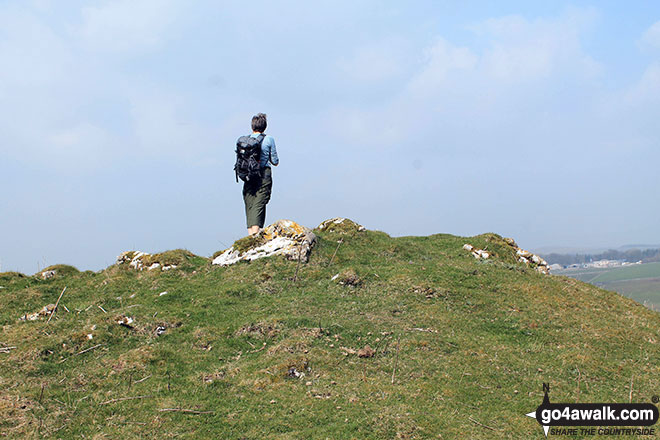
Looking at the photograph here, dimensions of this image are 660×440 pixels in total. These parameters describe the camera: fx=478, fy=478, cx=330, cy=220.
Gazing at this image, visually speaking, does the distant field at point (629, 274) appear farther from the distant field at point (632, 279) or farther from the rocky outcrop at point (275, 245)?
the rocky outcrop at point (275, 245)

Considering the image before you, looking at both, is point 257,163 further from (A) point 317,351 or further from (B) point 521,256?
(B) point 521,256

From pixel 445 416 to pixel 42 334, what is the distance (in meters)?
9.81

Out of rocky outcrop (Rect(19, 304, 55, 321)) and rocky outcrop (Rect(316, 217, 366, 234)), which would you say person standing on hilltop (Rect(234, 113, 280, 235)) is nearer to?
rocky outcrop (Rect(316, 217, 366, 234))

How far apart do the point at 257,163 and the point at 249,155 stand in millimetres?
394

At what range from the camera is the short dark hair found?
17078mm

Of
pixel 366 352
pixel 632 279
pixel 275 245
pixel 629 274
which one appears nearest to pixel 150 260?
pixel 275 245

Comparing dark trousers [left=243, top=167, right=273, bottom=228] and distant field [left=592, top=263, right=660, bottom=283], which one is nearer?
dark trousers [left=243, top=167, right=273, bottom=228]

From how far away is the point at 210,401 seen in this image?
8.86 metres

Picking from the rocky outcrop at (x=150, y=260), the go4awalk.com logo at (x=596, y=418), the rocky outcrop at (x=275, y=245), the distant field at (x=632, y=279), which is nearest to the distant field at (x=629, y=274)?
the distant field at (x=632, y=279)

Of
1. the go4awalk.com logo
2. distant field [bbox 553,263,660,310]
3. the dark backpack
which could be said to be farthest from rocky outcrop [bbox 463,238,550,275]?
distant field [bbox 553,263,660,310]

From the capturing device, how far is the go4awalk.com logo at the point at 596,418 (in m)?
8.18

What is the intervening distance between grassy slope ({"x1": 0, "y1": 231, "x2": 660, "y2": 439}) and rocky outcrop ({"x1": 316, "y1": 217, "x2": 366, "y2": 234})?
277cm

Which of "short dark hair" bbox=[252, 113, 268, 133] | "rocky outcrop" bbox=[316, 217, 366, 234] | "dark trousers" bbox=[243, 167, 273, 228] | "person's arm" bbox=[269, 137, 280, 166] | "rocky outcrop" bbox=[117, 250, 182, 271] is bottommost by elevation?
"rocky outcrop" bbox=[117, 250, 182, 271]

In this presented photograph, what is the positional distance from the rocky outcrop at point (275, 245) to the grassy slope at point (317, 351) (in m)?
0.51
